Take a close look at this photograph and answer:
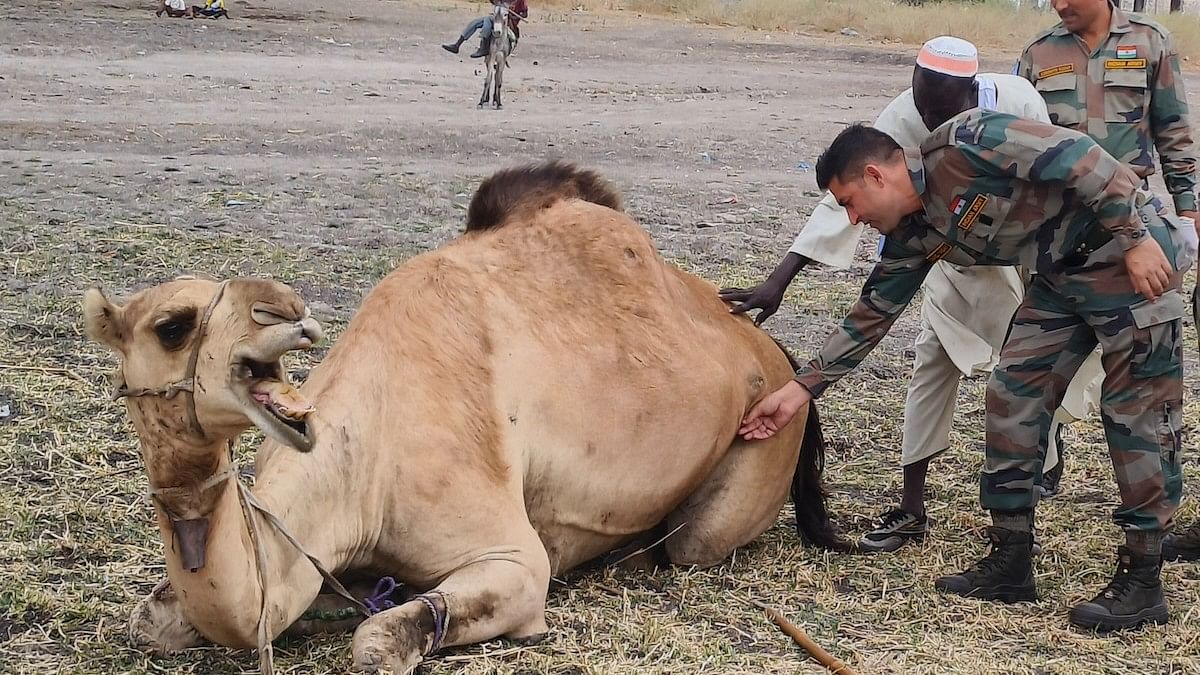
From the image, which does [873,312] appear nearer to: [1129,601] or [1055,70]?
[1129,601]

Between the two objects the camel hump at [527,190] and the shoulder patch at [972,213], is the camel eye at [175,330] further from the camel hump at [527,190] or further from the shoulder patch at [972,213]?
the shoulder patch at [972,213]

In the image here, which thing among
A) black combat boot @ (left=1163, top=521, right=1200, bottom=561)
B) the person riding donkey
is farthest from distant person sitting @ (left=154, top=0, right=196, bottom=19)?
black combat boot @ (left=1163, top=521, right=1200, bottom=561)

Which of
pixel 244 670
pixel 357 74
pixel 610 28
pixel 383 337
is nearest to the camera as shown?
pixel 244 670

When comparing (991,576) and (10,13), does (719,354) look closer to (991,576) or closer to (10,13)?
(991,576)

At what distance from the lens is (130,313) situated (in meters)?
3.62

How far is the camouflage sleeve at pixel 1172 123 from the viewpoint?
607 centimetres

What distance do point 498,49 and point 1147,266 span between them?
Answer: 14322mm

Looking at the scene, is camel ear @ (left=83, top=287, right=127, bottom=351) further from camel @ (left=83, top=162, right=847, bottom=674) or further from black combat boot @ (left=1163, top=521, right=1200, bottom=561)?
black combat boot @ (left=1163, top=521, right=1200, bottom=561)

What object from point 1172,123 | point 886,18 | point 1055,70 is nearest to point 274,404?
point 1055,70

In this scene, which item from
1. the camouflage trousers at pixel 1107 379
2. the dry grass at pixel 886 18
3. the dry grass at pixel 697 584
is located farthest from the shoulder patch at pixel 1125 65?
the dry grass at pixel 886 18

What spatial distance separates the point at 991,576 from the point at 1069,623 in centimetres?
31

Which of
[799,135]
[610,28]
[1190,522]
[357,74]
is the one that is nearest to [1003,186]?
[1190,522]

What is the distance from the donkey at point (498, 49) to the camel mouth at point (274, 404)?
48.8 feet

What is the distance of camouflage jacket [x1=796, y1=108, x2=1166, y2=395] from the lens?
462cm
